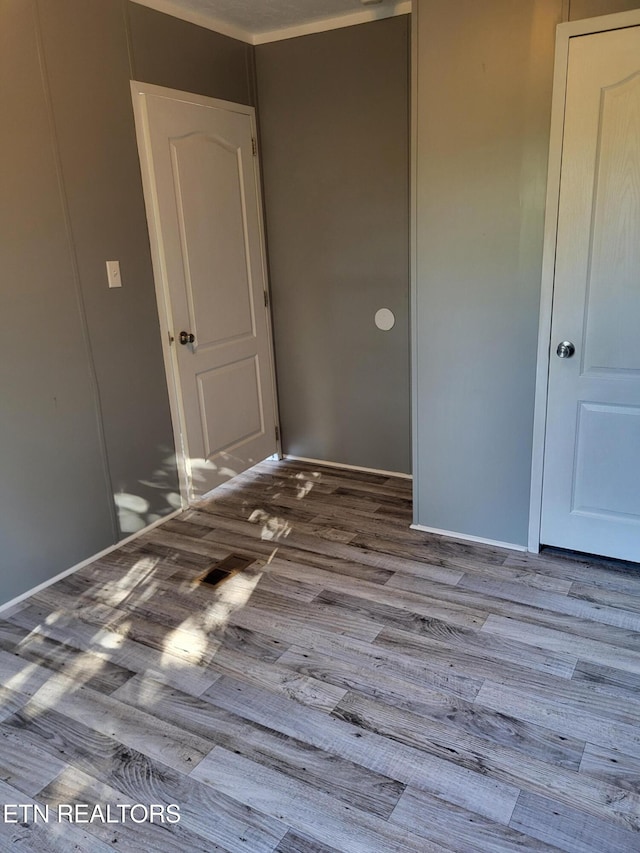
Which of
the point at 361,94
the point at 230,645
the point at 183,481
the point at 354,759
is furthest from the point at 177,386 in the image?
the point at 354,759

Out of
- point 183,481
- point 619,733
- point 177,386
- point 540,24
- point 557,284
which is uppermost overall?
point 540,24

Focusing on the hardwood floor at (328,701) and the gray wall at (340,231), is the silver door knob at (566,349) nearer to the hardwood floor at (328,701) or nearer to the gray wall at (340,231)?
the hardwood floor at (328,701)

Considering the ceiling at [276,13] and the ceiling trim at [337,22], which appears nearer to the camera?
the ceiling at [276,13]

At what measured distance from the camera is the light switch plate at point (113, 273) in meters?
2.86

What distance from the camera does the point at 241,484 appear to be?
3844 mm

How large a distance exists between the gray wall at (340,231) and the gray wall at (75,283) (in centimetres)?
63

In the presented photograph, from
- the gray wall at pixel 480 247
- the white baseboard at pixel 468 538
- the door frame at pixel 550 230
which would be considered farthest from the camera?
the white baseboard at pixel 468 538

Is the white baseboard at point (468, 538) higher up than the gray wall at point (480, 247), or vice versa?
the gray wall at point (480, 247)

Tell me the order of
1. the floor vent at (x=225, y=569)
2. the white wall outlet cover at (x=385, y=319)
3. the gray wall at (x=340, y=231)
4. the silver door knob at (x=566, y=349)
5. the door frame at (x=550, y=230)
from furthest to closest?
the white wall outlet cover at (x=385, y=319) → the gray wall at (x=340, y=231) → the floor vent at (x=225, y=569) → the silver door knob at (x=566, y=349) → the door frame at (x=550, y=230)

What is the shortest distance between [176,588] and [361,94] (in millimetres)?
2741

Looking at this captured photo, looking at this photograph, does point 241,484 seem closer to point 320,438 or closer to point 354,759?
point 320,438

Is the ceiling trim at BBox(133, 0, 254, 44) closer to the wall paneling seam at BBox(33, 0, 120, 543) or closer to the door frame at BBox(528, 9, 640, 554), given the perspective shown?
the wall paneling seam at BBox(33, 0, 120, 543)

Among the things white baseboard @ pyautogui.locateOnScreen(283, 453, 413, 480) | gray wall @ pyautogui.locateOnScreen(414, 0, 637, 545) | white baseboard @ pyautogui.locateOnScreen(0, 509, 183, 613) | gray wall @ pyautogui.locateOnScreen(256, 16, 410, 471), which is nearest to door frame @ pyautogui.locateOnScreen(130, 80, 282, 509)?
white baseboard @ pyautogui.locateOnScreen(0, 509, 183, 613)

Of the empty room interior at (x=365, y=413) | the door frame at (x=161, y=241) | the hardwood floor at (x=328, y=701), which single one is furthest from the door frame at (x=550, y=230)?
the door frame at (x=161, y=241)
